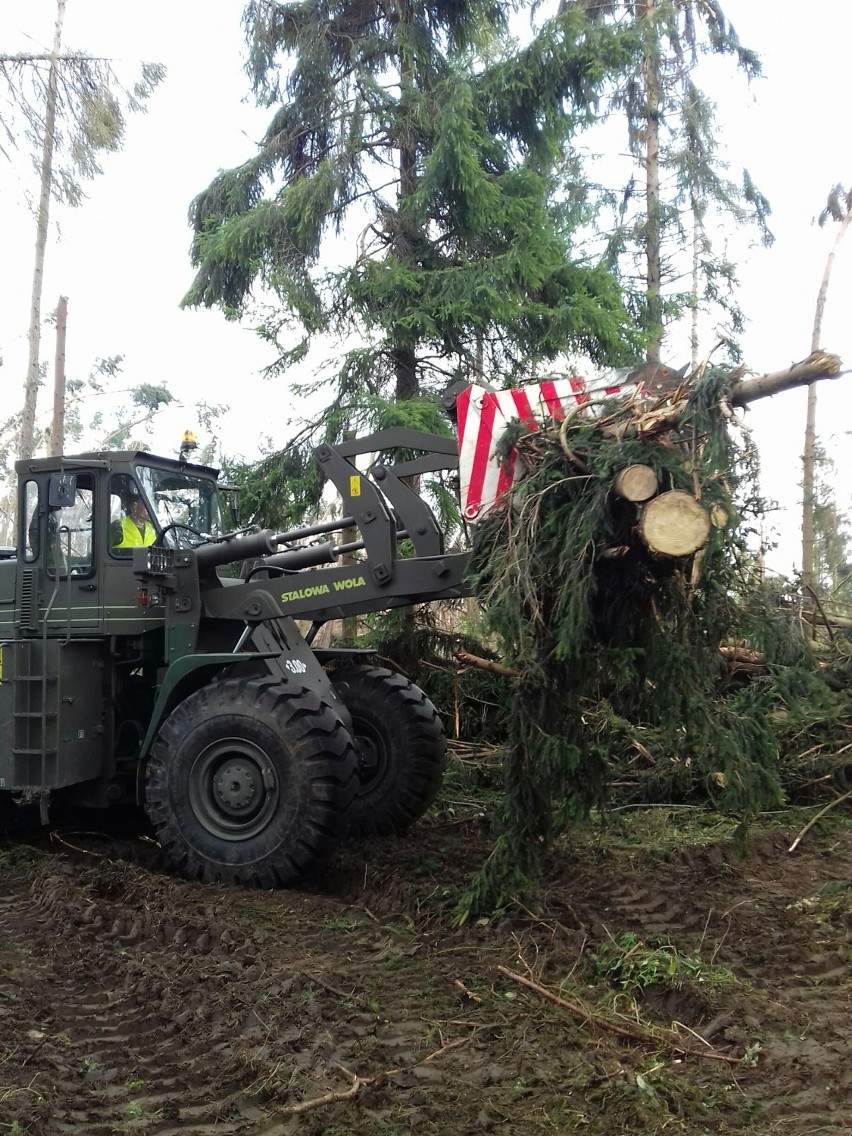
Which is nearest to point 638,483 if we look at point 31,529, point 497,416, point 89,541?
point 497,416

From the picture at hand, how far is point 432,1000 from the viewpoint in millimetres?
4949

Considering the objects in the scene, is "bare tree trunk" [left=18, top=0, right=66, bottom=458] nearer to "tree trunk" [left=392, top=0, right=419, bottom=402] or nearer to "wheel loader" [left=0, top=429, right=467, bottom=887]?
"tree trunk" [left=392, top=0, right=419, bottom=402]

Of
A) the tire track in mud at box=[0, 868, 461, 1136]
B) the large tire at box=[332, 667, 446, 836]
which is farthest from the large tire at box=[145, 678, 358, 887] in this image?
the large tire at box=[332, 667, 446, 836]

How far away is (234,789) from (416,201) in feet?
26.0

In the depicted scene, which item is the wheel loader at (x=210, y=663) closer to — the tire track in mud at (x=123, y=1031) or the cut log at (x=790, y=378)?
the tire track in mud at (x=123, y=1031)

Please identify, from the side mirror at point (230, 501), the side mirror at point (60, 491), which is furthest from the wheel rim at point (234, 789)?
the side mirror at point (230, 501)

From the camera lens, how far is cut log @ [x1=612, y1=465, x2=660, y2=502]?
17.3 ft

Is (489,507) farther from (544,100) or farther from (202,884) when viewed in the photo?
(544,100)

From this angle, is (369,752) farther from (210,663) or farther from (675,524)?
(675,524)

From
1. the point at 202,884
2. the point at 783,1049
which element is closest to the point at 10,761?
the point at 202,884

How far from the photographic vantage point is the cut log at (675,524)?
517 centimetres

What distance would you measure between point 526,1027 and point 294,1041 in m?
0.96

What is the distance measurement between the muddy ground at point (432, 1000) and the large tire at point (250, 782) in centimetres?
26

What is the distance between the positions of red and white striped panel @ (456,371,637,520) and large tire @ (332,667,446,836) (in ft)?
8.42
